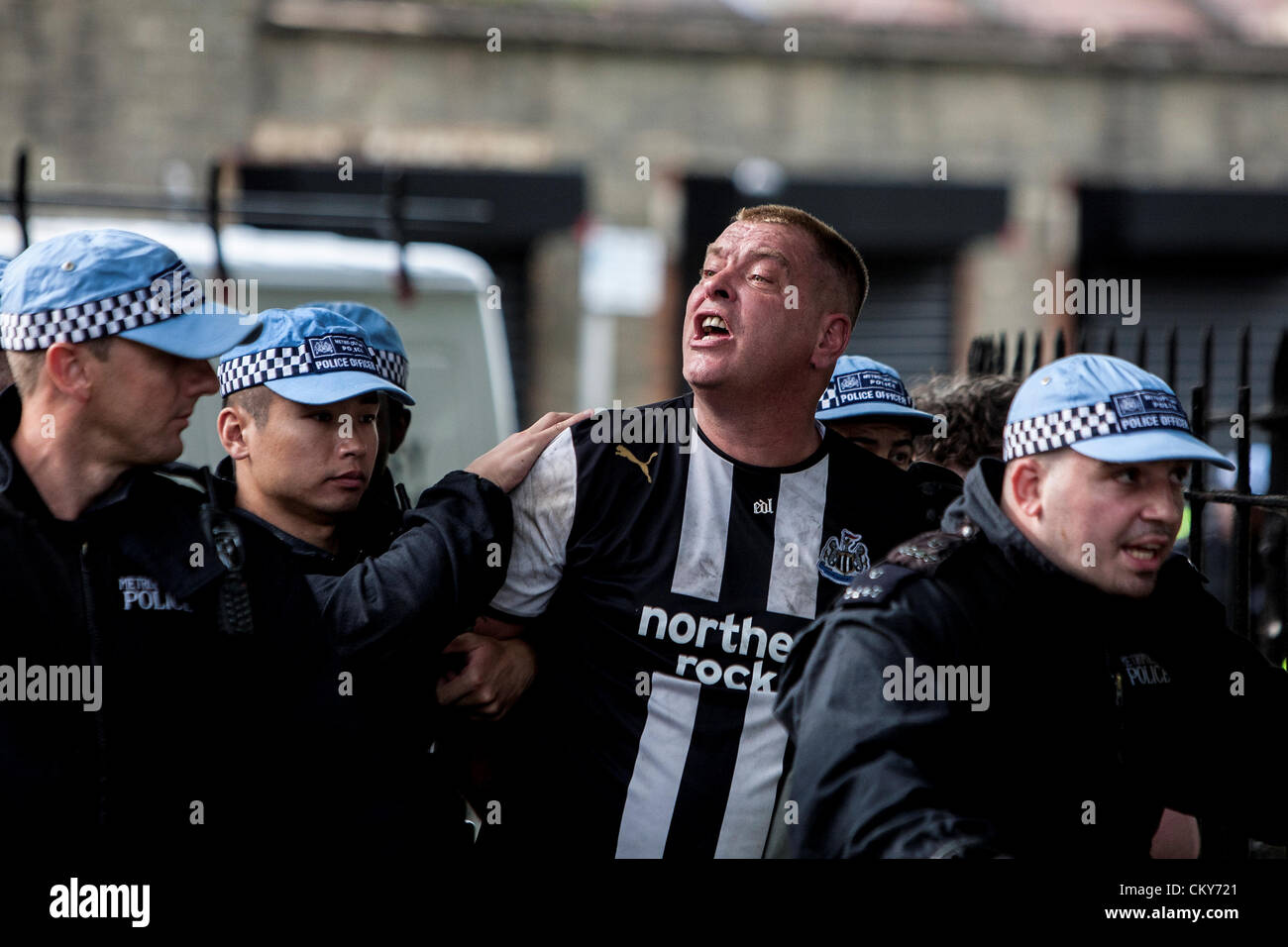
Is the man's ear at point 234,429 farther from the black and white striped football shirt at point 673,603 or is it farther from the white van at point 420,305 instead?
the white van at point 420,305

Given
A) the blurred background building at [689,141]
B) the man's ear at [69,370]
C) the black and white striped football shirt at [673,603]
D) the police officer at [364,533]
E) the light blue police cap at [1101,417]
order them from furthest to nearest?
the blurred background building at [689,141] < the black and white striped football shirt at [673,603] < the police officer at [364,533] < the light blue police cap at [1101,417] < the man's ear at [69,370]

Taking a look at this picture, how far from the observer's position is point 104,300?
92.3 inches

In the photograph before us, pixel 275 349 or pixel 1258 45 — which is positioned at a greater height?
pixel 1258 45

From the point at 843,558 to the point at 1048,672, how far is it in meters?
0.73

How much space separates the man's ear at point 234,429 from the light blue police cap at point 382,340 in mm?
435

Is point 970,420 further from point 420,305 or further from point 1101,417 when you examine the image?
point 420,305

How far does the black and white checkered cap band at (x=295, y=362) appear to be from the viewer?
11.1 feet

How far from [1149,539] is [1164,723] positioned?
0.35 meters

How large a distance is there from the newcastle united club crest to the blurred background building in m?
9.43

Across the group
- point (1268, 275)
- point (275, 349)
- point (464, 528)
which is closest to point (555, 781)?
point (464, 528)

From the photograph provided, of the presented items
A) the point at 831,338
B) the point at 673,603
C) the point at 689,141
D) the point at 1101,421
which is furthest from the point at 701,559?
the point at 689,141

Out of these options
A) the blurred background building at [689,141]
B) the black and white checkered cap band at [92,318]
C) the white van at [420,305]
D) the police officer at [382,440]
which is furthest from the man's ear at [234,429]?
the blurred background building at [689,141]

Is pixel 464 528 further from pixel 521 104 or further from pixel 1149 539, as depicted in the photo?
pixel 521 104

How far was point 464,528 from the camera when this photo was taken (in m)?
2.99
